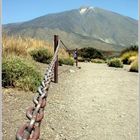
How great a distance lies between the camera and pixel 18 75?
7234mm

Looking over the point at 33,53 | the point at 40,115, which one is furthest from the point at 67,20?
the point at 40,115

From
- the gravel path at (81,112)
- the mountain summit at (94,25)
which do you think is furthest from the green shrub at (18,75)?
the mountain summit at (94,25)

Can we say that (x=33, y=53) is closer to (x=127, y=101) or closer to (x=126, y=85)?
(x=126, y=85)

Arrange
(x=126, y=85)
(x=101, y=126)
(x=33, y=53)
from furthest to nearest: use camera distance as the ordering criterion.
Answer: (x=33, y=53)
(x=126, y=85)
(x=101, y=126)

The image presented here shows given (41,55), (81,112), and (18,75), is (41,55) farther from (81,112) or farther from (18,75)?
(81,112)

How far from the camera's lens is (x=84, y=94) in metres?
7.99

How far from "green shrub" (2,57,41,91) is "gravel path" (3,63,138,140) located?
0.22 meters

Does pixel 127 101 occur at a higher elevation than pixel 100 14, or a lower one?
lower

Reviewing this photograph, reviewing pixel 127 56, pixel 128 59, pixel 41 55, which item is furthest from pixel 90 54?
pixel 41 55

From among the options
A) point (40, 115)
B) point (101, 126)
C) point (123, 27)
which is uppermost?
point (123, 27)

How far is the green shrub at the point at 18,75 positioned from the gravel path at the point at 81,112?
22 centimetres

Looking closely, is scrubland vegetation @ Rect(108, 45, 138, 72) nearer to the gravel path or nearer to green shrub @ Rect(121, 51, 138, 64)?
green shrub @ Rect(121, 51, 138, 64)

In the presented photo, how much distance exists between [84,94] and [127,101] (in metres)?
0.88

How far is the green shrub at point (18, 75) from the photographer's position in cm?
707
